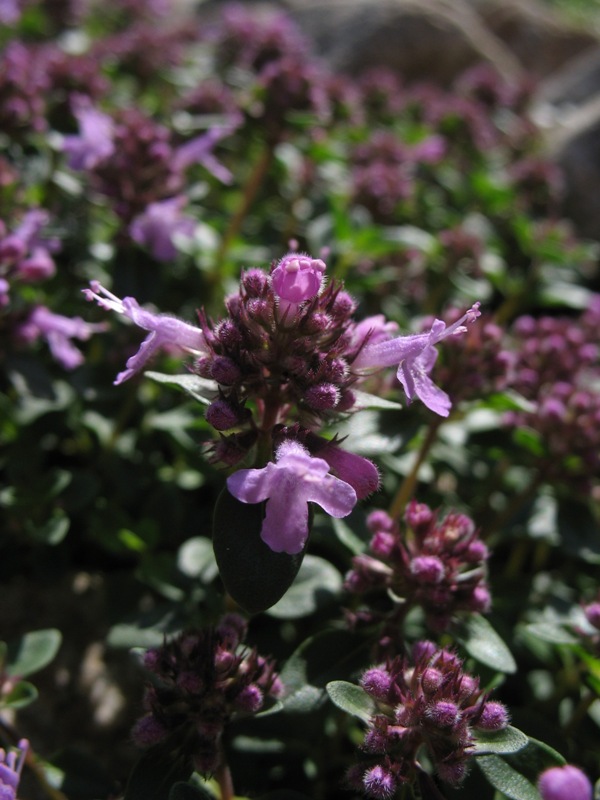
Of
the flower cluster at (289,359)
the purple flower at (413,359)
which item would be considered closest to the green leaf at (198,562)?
the flower cluster at (289,359)

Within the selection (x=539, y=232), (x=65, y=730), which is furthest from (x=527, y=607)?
(x=539, y=232)

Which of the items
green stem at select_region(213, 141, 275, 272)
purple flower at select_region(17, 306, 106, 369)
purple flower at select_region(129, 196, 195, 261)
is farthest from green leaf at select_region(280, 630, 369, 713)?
green stem at select_region(213, 141, 275, 272)

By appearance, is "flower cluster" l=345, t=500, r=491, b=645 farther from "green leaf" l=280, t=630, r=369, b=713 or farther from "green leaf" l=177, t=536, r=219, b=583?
"green leaf" l=177, t=536, r=219, b=583

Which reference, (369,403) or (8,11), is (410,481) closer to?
(369,403)

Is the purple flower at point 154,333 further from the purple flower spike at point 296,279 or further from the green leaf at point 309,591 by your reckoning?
the green leaf at point 309,591

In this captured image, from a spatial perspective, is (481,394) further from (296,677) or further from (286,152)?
(286,152)

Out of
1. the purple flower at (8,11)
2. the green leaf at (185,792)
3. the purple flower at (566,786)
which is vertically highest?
the purple flower at (566,786)
